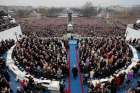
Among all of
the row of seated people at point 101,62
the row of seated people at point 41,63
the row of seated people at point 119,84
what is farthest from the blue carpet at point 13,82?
the row of seated people at point 119,84

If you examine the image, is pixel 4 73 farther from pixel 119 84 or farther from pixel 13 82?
pixel 119 84

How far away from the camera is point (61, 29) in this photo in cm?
3597

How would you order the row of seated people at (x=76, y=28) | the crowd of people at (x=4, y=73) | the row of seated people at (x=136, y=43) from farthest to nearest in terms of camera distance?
the row of seated people at (x=76, y=28)
the row of seated people at (x=136, y=43)
the crowd of people at (x=4, y=73)

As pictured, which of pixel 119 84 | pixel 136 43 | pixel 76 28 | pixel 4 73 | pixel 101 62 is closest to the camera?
pixel 119 84

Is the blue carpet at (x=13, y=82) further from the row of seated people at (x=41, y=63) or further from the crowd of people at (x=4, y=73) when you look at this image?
the row of seated people at (x=41, y=63)

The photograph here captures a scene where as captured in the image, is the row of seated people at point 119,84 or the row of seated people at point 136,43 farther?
the row of seated people at point 136,43

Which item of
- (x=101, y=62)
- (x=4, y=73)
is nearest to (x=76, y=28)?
(x=101, y=62)

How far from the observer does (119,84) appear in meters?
14.9

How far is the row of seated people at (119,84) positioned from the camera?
13.6 metres

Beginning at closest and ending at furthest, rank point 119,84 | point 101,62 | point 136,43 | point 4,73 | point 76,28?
point 119,84, point 4,73, point 101,62, point 136,43, point 76,28

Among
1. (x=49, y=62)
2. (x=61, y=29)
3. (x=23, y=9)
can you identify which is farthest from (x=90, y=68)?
(x=23, y=9)

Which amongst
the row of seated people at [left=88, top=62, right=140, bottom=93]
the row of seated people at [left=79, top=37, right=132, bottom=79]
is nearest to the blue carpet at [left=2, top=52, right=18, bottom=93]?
the row of seated people at [left=79, top=37, right=132, bottom=79]

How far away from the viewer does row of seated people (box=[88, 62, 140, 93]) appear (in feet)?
44.6

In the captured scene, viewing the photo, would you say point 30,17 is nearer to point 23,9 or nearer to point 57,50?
point 23,9
